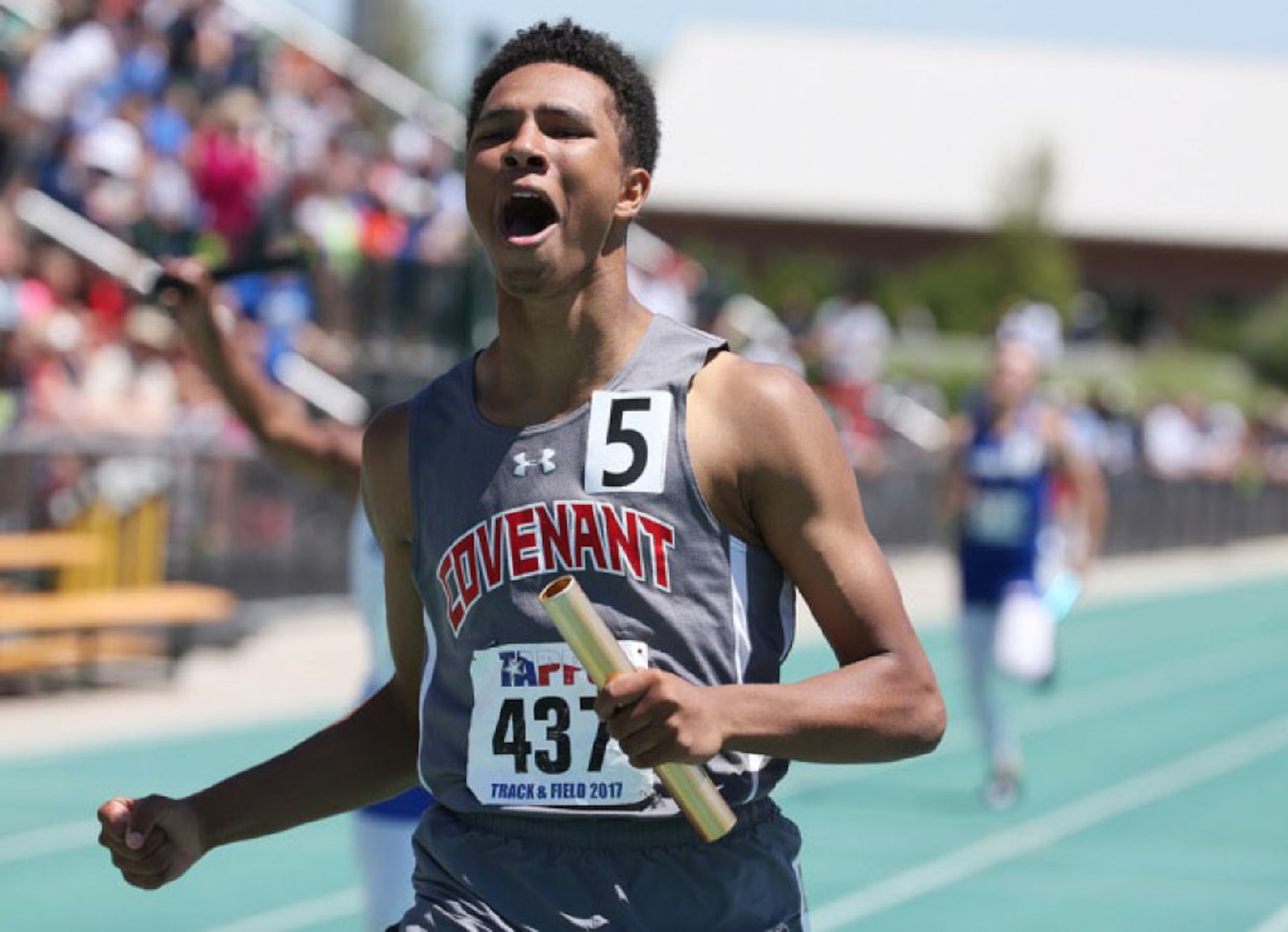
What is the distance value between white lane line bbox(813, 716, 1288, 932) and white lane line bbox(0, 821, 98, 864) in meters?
3.17

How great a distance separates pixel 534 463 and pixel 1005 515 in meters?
8.84

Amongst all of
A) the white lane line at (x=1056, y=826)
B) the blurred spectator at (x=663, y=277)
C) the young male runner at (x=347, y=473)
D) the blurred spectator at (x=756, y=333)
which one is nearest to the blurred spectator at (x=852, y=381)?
the blurred spectator at (x=756, y=333)

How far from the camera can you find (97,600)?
14.6m

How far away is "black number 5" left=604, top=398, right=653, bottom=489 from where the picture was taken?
11.1ft

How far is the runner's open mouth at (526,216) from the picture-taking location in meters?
3.31

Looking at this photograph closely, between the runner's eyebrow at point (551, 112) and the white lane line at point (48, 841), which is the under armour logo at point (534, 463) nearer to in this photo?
the runner's eyebrow at point (551, 112)

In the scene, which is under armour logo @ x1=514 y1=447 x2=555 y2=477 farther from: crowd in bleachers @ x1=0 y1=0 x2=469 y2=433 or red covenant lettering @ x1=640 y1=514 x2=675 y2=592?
crowd in bleachers @ x1=0 y1=0 x2=469 y2=433

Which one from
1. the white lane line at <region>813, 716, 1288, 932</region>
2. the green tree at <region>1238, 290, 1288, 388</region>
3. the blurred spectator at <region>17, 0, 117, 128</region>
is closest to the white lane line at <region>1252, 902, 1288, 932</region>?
the white lane line at <region>813, 716, 1288, 932</region>

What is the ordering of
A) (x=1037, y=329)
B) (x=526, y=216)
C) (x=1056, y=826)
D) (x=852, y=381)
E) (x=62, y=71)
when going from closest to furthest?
1. (x=526, y=216)
2. (x=1056, y=826)
3. (x=62, y=71)
4. (x=852, y=381)
5. (x=1037, y=329)

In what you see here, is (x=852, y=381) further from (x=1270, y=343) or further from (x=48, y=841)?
(x=1270, y=343)

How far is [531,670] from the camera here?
11.2ft

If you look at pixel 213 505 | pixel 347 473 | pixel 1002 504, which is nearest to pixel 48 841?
pixel 1002 504

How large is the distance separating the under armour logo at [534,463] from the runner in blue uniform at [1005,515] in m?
8.36

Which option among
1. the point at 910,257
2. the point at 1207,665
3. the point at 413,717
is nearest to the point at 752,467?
the point at 413,717
